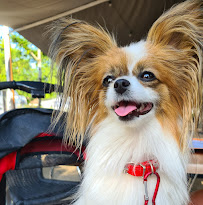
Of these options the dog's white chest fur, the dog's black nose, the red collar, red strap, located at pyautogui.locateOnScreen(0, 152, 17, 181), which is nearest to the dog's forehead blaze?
the dog's black nose

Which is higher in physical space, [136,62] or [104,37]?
[104,37]

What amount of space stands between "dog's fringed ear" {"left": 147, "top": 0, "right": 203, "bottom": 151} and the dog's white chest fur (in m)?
0.15

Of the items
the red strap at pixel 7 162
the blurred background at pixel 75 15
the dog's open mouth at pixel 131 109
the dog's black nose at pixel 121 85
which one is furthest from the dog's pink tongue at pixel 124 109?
the blurred background at pixel 75 15

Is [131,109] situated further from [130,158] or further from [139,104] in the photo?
[130,158]

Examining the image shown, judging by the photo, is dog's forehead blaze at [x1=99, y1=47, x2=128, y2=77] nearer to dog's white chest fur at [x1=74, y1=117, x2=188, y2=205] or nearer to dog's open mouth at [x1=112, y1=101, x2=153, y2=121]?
dog's open mouth at [x1=112, y1=101, x2=153, y2=121]

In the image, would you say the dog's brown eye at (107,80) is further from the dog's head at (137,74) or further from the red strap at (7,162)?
the red strap at (7,162)

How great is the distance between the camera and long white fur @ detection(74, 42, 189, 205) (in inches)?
43.0

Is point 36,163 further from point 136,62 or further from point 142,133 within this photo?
point 136,62

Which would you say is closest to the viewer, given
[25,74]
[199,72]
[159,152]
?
[199,72]

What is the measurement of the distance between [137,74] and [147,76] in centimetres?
5

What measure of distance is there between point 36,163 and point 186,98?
90 cm

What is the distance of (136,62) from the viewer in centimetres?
123

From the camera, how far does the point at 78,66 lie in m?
1.42

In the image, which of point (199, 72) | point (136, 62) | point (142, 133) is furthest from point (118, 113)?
point (199, 72)
